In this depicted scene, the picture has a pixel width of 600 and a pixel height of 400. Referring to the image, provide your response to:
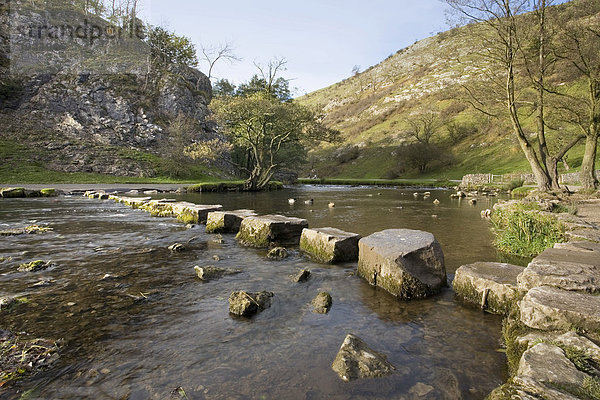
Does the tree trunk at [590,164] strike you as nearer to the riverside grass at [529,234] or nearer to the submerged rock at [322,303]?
the riverside grass at [529,234]

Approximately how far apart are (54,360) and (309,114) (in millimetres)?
34098

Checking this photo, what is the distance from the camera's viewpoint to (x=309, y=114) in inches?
1410

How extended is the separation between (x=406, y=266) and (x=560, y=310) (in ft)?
8.87

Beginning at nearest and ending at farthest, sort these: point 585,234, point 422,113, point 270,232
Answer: point 585,234
point 270,232
point 422,113

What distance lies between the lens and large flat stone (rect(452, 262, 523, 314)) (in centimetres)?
520

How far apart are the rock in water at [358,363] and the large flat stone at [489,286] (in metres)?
2.49

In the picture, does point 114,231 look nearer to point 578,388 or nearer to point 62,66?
point 578,388

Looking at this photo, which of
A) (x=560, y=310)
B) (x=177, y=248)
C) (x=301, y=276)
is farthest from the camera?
(x=177, y=248)

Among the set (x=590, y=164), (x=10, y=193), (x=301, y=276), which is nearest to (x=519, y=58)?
(x=590, y=164)

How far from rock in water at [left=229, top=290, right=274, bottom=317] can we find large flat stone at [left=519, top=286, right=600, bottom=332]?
393 centimetres

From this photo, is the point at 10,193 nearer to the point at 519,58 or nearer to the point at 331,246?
the point at 331,246

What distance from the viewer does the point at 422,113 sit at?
8606 cm

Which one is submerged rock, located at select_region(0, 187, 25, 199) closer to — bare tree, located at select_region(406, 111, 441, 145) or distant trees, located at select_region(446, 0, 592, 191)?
distant trees, located at select_region(446, 0, 592, 191)

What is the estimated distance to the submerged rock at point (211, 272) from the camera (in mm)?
7348
